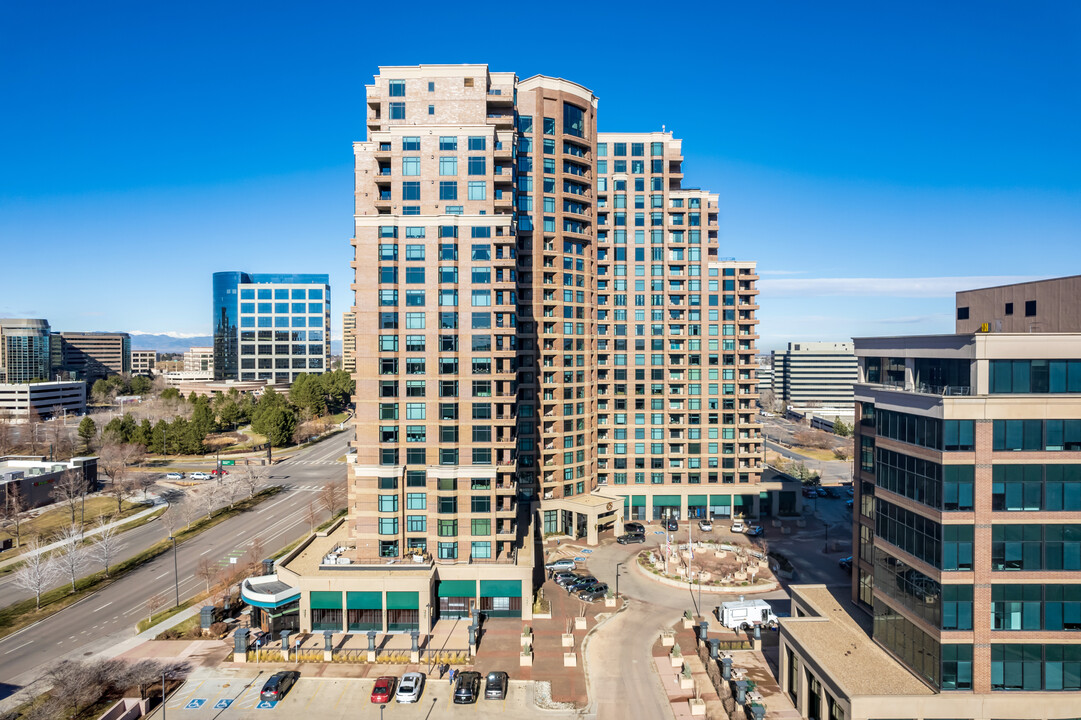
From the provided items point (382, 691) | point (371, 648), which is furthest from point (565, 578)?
point (382, 691)

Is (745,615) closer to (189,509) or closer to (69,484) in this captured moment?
(189,509)

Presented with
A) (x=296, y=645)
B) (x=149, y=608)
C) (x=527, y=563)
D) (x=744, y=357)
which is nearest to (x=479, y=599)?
(x=527, y=563)

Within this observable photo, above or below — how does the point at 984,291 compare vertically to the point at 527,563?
above

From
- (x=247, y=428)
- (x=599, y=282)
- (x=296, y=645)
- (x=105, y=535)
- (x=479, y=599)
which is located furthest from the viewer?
(x=247, y=428)

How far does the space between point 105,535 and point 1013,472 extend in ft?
297

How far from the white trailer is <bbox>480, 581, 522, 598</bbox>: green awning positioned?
763 inches

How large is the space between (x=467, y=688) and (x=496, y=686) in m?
2.12

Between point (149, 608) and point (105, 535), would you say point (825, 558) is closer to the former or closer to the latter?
point (149, 608)

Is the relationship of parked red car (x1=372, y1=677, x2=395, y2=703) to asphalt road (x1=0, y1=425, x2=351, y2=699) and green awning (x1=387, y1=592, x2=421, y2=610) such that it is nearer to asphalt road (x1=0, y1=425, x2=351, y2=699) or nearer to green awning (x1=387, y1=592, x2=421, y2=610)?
green awning (x1=387, y1=592, x2=421, y2=610)

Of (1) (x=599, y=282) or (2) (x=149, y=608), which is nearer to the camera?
(2) (x=149, y=608)

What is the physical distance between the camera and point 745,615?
55.1 metres

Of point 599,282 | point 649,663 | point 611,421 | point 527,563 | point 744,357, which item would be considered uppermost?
point 599,282

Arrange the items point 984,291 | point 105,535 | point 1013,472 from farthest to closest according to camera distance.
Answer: point 105,535
point 984,291
point 1013,472

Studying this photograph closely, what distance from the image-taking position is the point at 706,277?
9056cm
